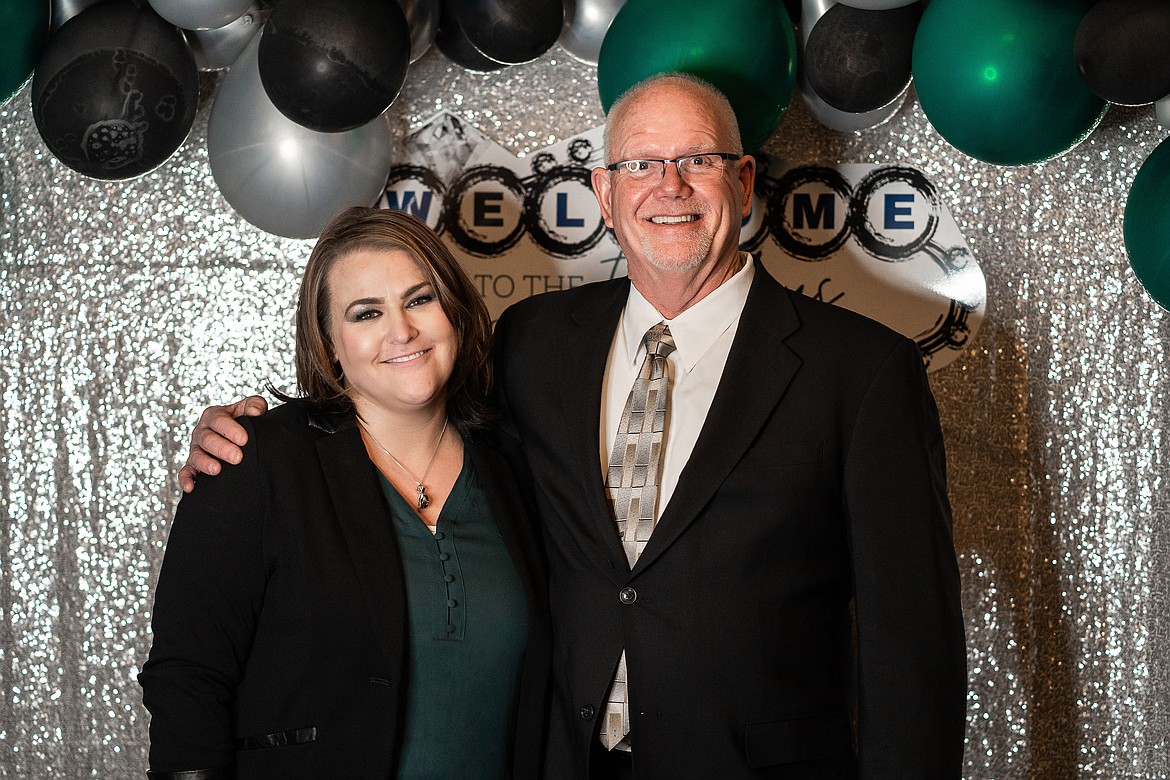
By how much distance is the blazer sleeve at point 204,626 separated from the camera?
1.53 metres

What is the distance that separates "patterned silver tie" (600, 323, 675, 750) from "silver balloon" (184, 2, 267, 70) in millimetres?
1021

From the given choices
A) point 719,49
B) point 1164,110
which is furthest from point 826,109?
point 1164,110

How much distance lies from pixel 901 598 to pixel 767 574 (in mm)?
190

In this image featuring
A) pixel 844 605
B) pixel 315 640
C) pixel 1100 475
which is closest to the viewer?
pixel 315 640

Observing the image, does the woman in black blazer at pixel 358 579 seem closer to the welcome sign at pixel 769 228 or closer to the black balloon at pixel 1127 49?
the welcome sign at pixel 769 228

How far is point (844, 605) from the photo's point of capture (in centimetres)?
172

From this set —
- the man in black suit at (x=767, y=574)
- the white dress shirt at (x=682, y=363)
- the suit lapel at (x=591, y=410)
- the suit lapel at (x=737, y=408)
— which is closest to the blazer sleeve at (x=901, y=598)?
the man in black suit at (x=767, y=574)

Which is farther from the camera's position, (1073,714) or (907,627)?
(1073,714)

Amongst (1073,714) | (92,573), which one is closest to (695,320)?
(1073,714)

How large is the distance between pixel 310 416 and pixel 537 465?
36cm

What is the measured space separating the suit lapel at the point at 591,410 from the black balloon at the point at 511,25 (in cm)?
45

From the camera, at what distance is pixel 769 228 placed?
7.70 feet

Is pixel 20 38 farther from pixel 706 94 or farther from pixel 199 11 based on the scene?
pixel 706 94

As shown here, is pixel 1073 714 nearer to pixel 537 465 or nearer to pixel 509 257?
pixel 537 465
